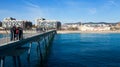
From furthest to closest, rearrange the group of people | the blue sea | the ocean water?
the ocean water < the blue sea < the group of people

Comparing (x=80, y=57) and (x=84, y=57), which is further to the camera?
(x=80, y=57)

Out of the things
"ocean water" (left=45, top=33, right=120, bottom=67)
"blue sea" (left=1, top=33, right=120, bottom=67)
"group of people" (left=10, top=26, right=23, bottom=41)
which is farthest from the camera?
"ocean water" (left=45, top=33, right=120, bottom=67)

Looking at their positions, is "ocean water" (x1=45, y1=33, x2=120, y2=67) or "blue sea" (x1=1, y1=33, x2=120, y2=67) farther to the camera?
"ocean water" (x1=45, y1=33, x2=120, y2=67)

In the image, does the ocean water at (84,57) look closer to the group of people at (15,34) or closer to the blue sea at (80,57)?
the blue sea at (80,57)

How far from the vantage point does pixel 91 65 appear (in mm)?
41500

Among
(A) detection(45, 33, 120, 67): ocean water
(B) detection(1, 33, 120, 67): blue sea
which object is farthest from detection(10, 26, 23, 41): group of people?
(A) detection(45, 33, 120, 67): ocean water

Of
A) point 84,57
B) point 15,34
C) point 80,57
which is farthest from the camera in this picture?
point 80,57

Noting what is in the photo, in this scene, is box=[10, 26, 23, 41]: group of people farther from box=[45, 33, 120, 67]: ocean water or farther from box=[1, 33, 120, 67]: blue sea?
box=[45, 33, 120, 67]: ocean water

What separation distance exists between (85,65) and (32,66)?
335 inches

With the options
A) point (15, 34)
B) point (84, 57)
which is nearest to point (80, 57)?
point (84, 57)

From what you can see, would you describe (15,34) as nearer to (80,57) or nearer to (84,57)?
(80,57)

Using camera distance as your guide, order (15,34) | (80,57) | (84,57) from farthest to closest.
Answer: (80,57) → (84,57) → (15,34)

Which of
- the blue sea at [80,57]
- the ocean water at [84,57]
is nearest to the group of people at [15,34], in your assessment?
the blue sea at [80,57]

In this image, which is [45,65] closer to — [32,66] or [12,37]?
[32,66]
